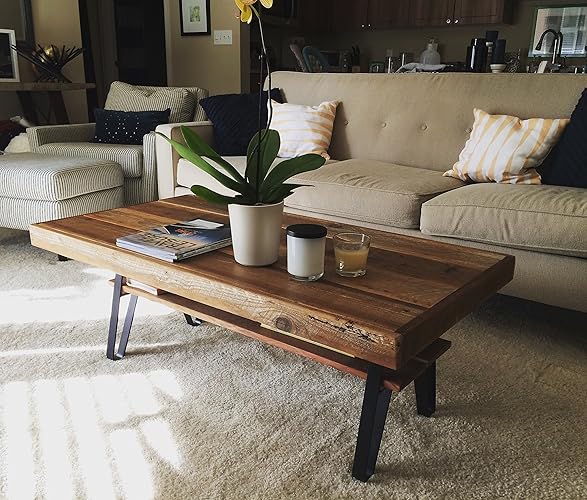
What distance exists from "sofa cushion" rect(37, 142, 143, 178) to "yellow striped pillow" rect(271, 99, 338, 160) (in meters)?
0.77

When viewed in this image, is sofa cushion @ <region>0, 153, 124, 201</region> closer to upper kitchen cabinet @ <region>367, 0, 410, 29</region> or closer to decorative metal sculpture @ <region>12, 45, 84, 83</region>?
decorative metal sculpture @ <region>12, 45, 84, 83</region>

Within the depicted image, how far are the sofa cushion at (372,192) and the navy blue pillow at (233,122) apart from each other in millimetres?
631

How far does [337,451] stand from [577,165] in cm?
146

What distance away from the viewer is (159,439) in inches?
53.4

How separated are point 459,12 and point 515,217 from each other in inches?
164

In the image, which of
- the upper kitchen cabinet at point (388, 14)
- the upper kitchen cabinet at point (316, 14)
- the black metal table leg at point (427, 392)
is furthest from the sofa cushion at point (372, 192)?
the upper kitchen cabinet at point (316, 14)

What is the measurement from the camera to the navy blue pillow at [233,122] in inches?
115

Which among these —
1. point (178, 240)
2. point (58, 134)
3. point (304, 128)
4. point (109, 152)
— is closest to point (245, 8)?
point (178, 240)

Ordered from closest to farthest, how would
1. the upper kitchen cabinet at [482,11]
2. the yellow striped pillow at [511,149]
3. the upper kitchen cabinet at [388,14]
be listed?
the yellow striped pillow at [511,149]
the upper kitchen cabinet at [482,11]
the upper kitchen cabinet at [388,14]

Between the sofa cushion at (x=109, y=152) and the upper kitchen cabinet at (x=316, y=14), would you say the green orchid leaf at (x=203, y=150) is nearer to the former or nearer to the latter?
the sofa cushion at (x=109, y=152)

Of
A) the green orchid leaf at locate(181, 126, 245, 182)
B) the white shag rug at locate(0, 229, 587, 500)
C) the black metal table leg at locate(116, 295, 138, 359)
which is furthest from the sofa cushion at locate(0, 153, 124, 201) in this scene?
the green orchid leaf at locate(181, 126, 245, 182)

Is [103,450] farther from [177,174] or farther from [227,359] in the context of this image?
[177,174]

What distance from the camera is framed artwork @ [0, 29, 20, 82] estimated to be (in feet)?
14.0

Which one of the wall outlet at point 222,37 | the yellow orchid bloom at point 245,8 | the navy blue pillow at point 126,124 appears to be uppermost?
the wall outlet at point 222,37
